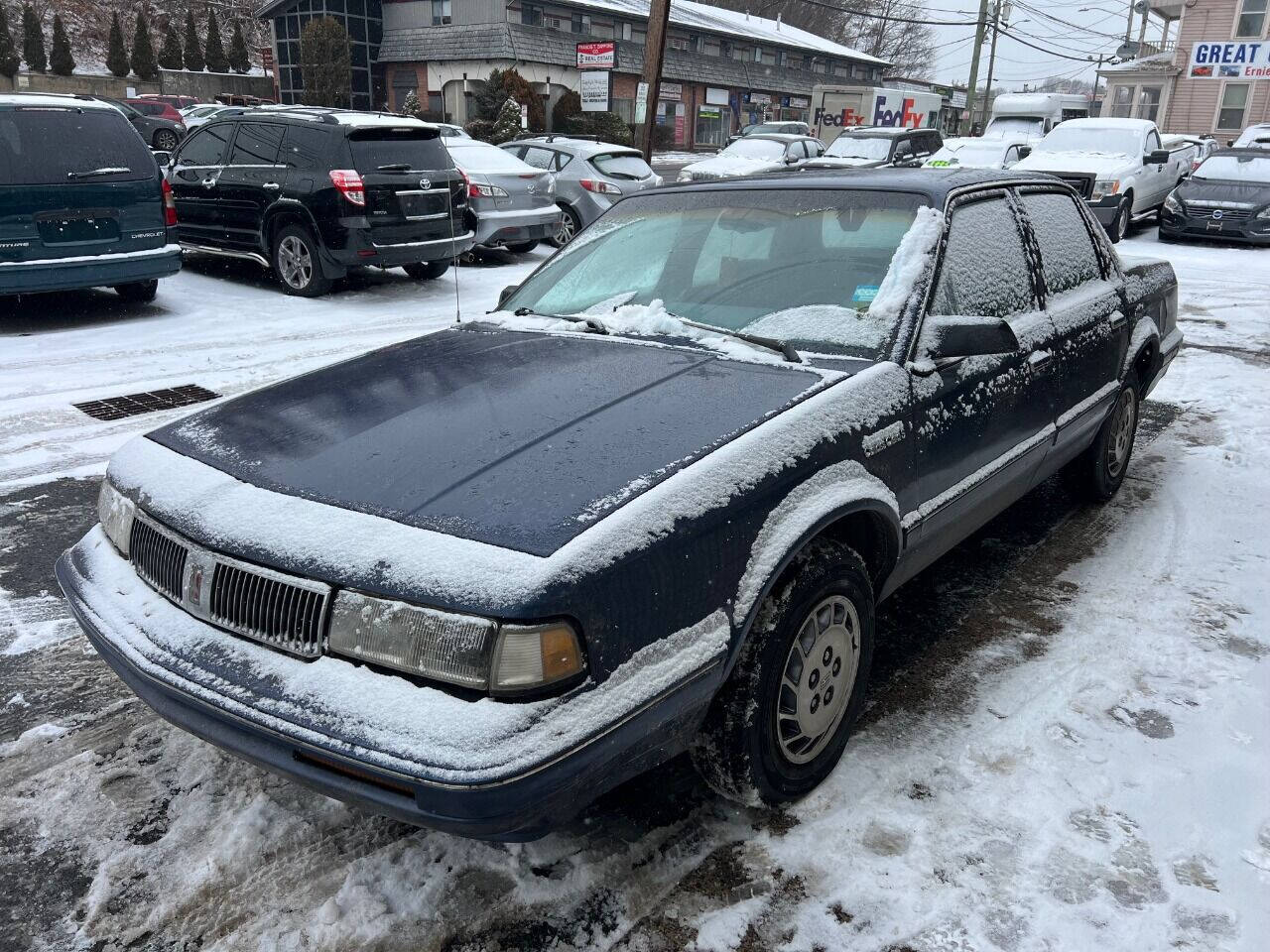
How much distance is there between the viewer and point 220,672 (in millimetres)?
2174

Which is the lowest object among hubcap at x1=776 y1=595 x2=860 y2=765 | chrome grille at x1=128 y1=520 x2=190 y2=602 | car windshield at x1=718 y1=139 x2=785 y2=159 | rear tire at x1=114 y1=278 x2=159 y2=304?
rear tire at x1=114 y1=278 x2=159 y2=304

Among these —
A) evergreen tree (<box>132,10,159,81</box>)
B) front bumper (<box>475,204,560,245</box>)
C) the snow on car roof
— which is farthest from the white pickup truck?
evergreen tree (<box>132,10,159,81</box>)

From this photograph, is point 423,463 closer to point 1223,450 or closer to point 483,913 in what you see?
point 483,913

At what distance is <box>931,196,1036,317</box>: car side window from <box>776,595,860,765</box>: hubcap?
3.70ft

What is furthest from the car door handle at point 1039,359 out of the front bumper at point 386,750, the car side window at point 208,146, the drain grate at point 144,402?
the car side window at point 208,146

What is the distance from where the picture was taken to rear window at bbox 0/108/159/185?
25.2 ft

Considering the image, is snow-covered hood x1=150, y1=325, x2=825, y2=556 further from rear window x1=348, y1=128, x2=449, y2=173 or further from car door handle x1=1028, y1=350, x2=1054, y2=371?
rear window x1=348, y1=128, x2=449, y2=173

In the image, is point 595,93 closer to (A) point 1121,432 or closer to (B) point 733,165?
(B) point 733,165

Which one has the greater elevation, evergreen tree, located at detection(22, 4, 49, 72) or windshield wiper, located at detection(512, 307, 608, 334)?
evergreen tree, located at detection(22, 4, 49, 72)

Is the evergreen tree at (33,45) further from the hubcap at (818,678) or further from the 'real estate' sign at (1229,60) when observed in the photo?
the hubcap at (818,678)

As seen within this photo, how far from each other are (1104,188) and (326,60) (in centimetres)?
3279

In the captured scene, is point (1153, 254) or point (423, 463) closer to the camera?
point (423, 463)

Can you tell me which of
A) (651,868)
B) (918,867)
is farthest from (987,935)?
(651,868)

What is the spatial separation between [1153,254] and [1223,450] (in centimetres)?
981
